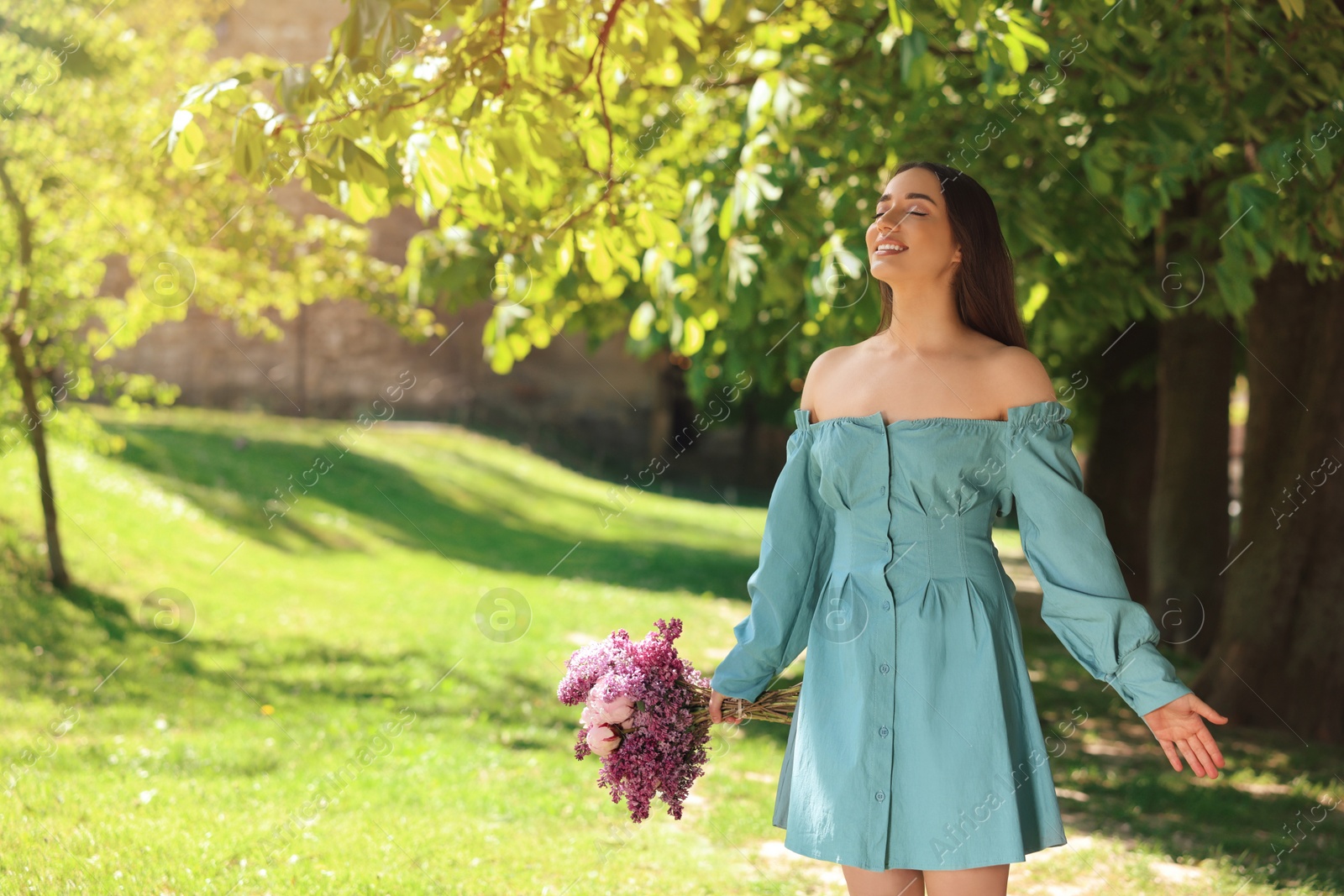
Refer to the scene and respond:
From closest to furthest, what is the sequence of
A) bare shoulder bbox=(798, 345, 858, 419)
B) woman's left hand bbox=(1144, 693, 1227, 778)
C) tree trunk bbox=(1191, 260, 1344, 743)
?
1. woman's left hand bbox=(1144, 693, 1227, 778)
2. bare shoulder bbox=(798, 345, 858, 419)
3. tree trunk bbox=(1191, 260, 1344, 743)

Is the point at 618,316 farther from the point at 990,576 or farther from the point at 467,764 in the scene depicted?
the point at 990,576

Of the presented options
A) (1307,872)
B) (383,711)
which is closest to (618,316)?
(383,711)

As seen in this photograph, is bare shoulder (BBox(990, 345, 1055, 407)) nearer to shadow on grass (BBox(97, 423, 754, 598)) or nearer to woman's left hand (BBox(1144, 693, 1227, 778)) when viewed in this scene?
woman's left hand (BBox(1144, 693, 1227, 778))

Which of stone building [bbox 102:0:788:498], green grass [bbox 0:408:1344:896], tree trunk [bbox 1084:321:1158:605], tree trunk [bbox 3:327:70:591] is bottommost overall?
green grass [bbox 0:408:1344:896]

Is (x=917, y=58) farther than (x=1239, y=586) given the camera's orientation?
No

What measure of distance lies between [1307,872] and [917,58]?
3.76 m

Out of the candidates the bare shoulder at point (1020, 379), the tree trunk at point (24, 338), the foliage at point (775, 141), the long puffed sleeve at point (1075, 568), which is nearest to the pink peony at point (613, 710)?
the long puffed sleeve at point (1075, 568)

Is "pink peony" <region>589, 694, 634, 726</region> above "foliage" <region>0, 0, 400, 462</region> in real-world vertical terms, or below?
below

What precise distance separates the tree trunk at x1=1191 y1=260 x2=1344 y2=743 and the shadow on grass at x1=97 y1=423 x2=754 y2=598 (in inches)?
286

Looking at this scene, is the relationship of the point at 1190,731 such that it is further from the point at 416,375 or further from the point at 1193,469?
the point at 416,375

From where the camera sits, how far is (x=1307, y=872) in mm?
5055

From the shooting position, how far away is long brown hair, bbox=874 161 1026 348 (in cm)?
273

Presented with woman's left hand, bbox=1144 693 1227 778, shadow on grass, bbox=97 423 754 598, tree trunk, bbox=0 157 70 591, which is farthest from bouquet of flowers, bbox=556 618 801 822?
shadow on grass, bbox=97 423 754 598

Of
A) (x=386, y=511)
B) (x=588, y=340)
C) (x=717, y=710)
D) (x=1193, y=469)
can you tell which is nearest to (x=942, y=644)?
(x=717, y=710)
